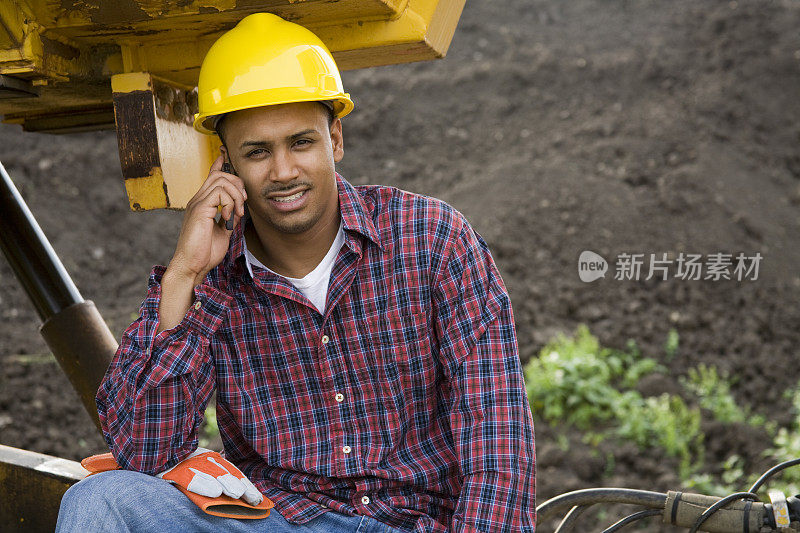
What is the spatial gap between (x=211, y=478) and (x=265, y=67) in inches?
38.9

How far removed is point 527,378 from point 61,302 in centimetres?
279

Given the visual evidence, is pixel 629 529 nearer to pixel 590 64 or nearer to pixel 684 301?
pixel 684 301

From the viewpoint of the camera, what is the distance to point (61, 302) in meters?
2.86

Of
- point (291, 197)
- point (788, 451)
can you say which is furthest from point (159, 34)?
point (788, 451)

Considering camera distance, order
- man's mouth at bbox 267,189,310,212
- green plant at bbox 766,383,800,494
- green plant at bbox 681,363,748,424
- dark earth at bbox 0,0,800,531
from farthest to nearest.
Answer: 1. dark earth at bbox 0,0,800,531
2. green plant at bbox 681,363,748,424
3. green plant at bbox 766,383,800,494
4. man's mouth at bbox 267,189,310,212

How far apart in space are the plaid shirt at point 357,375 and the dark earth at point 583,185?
2174 millimetres

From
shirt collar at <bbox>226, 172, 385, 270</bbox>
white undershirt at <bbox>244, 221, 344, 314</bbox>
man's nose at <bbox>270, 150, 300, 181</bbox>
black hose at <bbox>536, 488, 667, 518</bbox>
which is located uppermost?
man's nose at <bbox>270, 150, 300, 181</bbox>

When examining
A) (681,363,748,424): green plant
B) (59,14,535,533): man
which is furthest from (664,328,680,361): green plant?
(59,14,535,533): man

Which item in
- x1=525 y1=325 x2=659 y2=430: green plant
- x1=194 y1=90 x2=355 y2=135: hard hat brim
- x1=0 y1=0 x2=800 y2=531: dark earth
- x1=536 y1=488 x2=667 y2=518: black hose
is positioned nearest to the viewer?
x1=194 y1=90 x2=355 y2=135: hard hat brim

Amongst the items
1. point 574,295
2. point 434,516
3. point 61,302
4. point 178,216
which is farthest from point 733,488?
point 178,216

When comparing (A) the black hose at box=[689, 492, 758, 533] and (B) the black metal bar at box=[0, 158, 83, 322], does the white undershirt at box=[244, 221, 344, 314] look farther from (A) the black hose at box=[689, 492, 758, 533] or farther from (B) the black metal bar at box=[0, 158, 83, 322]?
(A) the black hose at box=[689, 492, 758, 533]

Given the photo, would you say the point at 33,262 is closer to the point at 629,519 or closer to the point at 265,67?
the point at 265,67

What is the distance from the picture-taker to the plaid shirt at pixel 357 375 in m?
2.09

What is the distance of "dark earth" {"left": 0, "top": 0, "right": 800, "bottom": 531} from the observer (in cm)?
497
